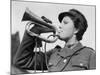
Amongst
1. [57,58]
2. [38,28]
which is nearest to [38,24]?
[38,28]

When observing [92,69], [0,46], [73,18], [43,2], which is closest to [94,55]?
[92,69]

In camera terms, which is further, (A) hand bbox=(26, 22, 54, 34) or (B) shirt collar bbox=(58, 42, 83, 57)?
(B) shirt collar bbox=(58, 42, 83, 57)

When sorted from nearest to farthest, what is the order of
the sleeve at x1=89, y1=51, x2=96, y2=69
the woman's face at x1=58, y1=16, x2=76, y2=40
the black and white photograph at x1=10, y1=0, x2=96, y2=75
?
the black and white photograph at x1=10, y1=0, x2=96, y2=75 < the woman's face at x1=58, y1=16, x2=76, y2=40 < the sleeve at x1=89, y1=51, x2=96, y2=69

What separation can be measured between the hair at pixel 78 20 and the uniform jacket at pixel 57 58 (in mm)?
145

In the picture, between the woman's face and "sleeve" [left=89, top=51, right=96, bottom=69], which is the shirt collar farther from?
"sleeve" [left=89, top=51, right=96, bottom=69]

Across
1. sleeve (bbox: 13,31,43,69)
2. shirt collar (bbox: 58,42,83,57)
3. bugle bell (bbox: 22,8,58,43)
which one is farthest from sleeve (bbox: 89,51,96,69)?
sleeve (bbox: 13,31,43,69)

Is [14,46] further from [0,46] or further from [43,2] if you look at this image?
[43,2]

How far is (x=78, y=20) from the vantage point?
2453 millimetres

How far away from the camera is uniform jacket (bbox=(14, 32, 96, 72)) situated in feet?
7.43

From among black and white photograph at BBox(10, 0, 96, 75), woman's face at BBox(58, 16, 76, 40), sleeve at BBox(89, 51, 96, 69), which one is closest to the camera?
black and white photograph at BBox(10, 0, 96, 75)

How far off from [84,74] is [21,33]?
101cm

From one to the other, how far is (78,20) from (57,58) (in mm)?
559

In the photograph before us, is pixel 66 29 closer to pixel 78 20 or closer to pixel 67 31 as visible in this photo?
pixel 67 31

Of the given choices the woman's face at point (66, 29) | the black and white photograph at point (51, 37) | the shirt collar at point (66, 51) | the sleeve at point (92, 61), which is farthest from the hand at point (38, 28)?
the sleeve at point (92, 61)
